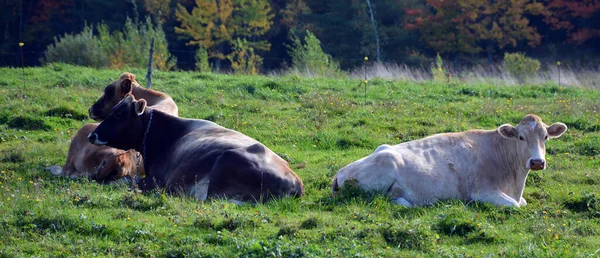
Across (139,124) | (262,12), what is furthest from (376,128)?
(262,12)

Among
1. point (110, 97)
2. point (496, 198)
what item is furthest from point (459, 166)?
point (110, 97)

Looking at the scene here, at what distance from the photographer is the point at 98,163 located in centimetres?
1191

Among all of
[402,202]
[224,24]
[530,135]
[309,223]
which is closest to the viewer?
[309,223]

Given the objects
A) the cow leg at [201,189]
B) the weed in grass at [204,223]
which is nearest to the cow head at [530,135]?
the cow leg at [201,189]

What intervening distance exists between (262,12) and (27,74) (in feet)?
93.5

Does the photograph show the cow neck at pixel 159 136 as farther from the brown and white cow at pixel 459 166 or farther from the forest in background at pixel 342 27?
the forest in background at pixel 342 27

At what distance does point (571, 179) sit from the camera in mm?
11797

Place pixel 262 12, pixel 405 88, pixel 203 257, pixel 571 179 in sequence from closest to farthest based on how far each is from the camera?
1. pixel 203 257
2. pixel 571 179
3. pixel 405 88
4. pixel 262 12

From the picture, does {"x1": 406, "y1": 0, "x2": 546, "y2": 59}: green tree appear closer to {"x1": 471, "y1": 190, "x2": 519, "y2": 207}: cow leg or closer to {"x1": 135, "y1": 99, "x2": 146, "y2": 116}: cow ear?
{"x1": 135, "y1": 99, "x2": 146, "y2": 116}: cow ear

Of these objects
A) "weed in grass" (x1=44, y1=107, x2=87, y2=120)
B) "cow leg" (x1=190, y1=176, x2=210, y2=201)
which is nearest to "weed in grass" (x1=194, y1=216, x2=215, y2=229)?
"cow leg" (x1=190, y1=176, x2=210, y2=201)

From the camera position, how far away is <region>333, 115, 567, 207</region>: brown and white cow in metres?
10.1

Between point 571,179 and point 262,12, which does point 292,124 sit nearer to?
point 571,179

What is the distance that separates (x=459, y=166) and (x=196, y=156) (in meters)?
3.55

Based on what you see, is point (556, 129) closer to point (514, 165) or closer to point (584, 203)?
point (514, 165)
